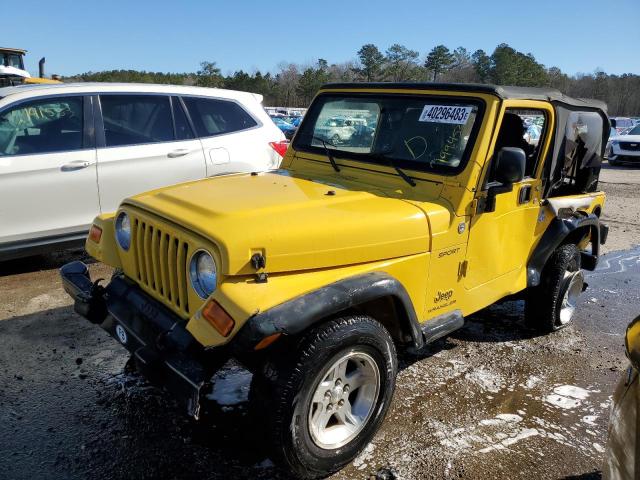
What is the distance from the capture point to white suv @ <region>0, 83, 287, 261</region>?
15.8 feet

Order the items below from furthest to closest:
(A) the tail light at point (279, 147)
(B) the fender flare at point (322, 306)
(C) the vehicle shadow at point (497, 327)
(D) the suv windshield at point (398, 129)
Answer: (A) the tail light at point (279, 147) → (C) the vehicle shadow at point (497, 327) → (D) the suv windshield at point (398, 129) → (B) the fender flare at point (322, 306)

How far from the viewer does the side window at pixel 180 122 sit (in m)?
5.80

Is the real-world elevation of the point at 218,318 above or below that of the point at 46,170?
below

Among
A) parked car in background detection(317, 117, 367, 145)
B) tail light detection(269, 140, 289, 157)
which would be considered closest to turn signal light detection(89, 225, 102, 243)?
parked car in background detection(317, 117, 367, 145)

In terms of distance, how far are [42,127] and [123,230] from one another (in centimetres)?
263

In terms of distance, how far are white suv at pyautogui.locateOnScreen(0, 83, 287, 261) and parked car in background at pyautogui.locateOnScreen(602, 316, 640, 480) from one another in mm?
4767

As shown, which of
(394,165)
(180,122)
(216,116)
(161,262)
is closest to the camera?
(161,262)

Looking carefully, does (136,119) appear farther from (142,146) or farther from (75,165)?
(75,165)

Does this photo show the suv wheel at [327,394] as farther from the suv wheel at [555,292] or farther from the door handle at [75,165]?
the door handle at [75,165]

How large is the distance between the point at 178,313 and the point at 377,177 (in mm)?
1601

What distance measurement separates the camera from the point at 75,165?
505 cm

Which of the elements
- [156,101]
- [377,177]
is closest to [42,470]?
[377,177]

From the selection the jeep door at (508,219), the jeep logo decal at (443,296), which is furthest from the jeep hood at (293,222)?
the jeep door at (508,219)

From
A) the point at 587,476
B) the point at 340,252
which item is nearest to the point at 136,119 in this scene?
the point at 340,252
